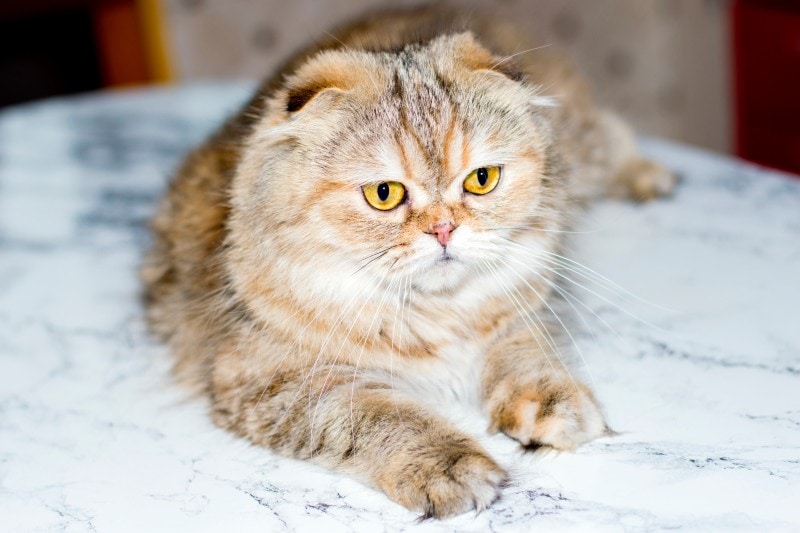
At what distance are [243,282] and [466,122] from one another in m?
0.47

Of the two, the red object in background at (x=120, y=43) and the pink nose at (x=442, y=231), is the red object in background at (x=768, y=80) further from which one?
the red object in background at (x=120, y=43)

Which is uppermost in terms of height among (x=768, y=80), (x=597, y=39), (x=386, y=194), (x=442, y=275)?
(x=597, y=39)

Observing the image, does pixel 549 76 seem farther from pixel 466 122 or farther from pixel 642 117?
pixel 642 117

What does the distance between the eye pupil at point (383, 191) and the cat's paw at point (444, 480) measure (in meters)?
0.38

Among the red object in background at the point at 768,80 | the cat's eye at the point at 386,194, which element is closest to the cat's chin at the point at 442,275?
the cat's eye at the point at 386,194

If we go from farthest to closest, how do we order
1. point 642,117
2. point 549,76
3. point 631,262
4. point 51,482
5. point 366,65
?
point 642,117 → point 549,76 → point 631,262 → point 366,65 → point 51,482

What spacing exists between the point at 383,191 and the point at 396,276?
0.13 meters

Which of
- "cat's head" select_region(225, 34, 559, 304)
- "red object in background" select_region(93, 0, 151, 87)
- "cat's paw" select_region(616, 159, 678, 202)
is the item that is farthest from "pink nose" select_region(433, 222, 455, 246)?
"red object in background" select_region(93, 0, 151, 87)

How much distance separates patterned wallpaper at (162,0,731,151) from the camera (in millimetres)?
3949

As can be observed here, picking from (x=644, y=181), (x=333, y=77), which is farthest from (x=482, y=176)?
(x=644, y=181)

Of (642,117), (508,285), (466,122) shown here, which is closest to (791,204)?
(508,285)

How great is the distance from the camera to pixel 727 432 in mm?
1305

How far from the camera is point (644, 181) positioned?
216 centimetres

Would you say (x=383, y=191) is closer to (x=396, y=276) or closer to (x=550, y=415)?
(x=396, y=276)
